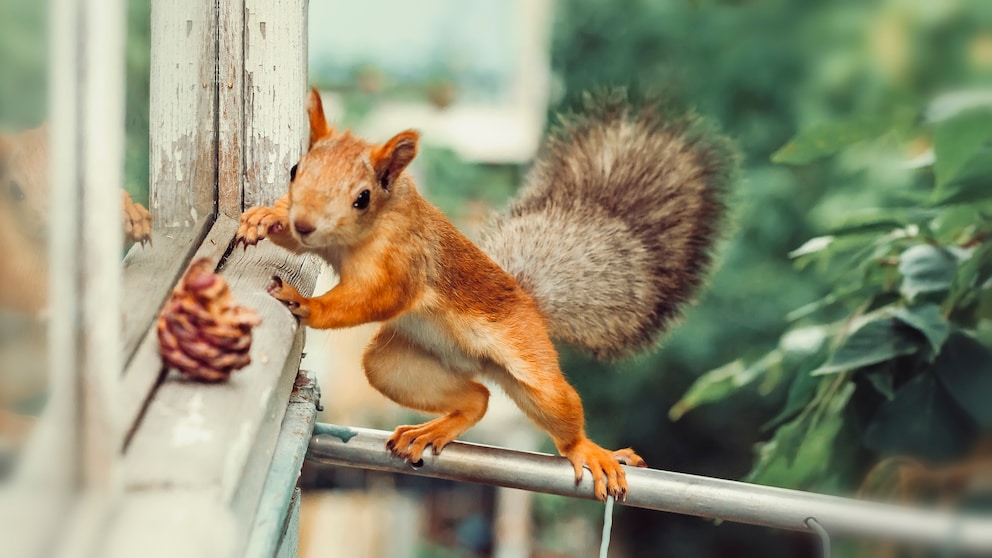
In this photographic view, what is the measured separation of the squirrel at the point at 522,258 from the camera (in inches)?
35.2

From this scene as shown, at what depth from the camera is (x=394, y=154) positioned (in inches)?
35.7

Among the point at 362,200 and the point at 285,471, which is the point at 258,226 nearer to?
the point at 362,200

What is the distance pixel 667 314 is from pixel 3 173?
0.87 metres

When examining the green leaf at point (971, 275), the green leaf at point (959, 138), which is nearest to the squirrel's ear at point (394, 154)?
the green leaf at point (959, 138)

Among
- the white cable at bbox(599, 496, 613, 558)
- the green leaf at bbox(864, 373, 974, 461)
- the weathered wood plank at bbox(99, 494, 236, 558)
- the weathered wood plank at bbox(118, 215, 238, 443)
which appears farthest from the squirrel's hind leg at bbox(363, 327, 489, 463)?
the weathered wood plank at bbox(99, 494, 236, 558)

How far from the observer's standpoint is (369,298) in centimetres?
91

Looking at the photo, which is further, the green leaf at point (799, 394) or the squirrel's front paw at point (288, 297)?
the green leaf at point (799, 394)

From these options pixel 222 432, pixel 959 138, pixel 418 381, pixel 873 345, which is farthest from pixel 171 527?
pixel 873 345

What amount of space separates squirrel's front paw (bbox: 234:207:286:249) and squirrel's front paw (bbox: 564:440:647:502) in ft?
1.16

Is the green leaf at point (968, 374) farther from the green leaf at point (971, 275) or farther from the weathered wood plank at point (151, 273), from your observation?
the weathered wood plank at point (151, 273)

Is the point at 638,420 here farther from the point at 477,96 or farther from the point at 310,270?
the point at 310,270

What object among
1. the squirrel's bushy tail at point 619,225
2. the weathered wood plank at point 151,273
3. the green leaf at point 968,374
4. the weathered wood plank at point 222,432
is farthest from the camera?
the squirrel's bushy tail at point 619,225

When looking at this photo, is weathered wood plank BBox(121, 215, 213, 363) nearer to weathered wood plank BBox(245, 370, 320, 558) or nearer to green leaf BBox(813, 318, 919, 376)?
weathered wood plank BBox(245, 370, 320, 558)

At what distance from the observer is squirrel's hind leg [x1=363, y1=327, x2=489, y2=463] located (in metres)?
1.07
